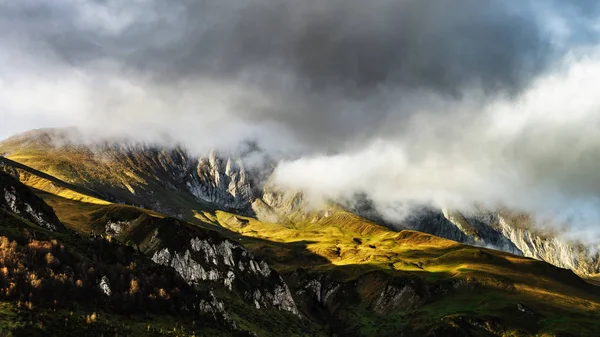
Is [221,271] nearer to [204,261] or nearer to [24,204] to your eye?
[204,261]

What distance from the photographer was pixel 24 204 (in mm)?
138875

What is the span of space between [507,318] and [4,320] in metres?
195

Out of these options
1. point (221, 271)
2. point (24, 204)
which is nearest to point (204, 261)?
point (221, 271)

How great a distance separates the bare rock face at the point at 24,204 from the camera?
5212 inches

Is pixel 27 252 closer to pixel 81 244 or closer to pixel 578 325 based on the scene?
pixel 81 244

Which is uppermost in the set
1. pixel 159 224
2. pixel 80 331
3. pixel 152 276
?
pixel 159 224

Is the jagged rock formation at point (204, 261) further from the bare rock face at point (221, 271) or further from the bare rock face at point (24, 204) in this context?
the bare rock face at point (24, 204)

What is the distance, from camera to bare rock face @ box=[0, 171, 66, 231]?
132 meters

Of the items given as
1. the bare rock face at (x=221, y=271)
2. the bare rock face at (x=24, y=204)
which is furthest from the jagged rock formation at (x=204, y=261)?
the bare rock face at (x=24, y=204)

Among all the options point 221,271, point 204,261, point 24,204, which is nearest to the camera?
point 24,204

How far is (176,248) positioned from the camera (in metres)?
177

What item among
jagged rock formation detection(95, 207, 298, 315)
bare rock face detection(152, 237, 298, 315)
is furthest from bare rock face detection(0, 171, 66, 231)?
jagged rock formation detection(95, 207, 298, 315)

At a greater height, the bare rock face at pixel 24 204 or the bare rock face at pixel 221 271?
the bare rock face at pixel 24 204

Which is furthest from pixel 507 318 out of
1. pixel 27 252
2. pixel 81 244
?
pixel 27 252
